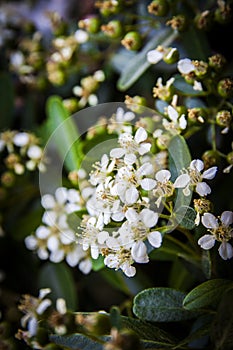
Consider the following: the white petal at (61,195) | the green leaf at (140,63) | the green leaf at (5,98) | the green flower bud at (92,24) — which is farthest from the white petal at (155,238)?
the green leaf at (5,98)

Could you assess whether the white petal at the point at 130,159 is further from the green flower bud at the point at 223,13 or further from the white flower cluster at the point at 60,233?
the green flower bud at the point at 223,13

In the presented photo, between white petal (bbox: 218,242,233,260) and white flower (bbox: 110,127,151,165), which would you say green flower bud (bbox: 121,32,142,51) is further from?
white petal (bbox: 218,242,233,260)

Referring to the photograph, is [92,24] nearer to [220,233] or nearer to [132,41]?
[132,41]

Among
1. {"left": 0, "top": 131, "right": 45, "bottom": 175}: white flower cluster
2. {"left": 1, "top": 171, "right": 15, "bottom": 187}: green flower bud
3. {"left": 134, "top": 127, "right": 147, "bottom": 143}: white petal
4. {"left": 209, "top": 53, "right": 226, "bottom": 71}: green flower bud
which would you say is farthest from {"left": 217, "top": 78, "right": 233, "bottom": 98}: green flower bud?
{"left": 1, "top": 171, "right": 15, "bottom": 187}: green flower bud

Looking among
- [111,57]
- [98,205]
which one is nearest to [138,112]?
[98,205]

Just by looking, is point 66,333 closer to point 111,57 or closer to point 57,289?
point 57,289
